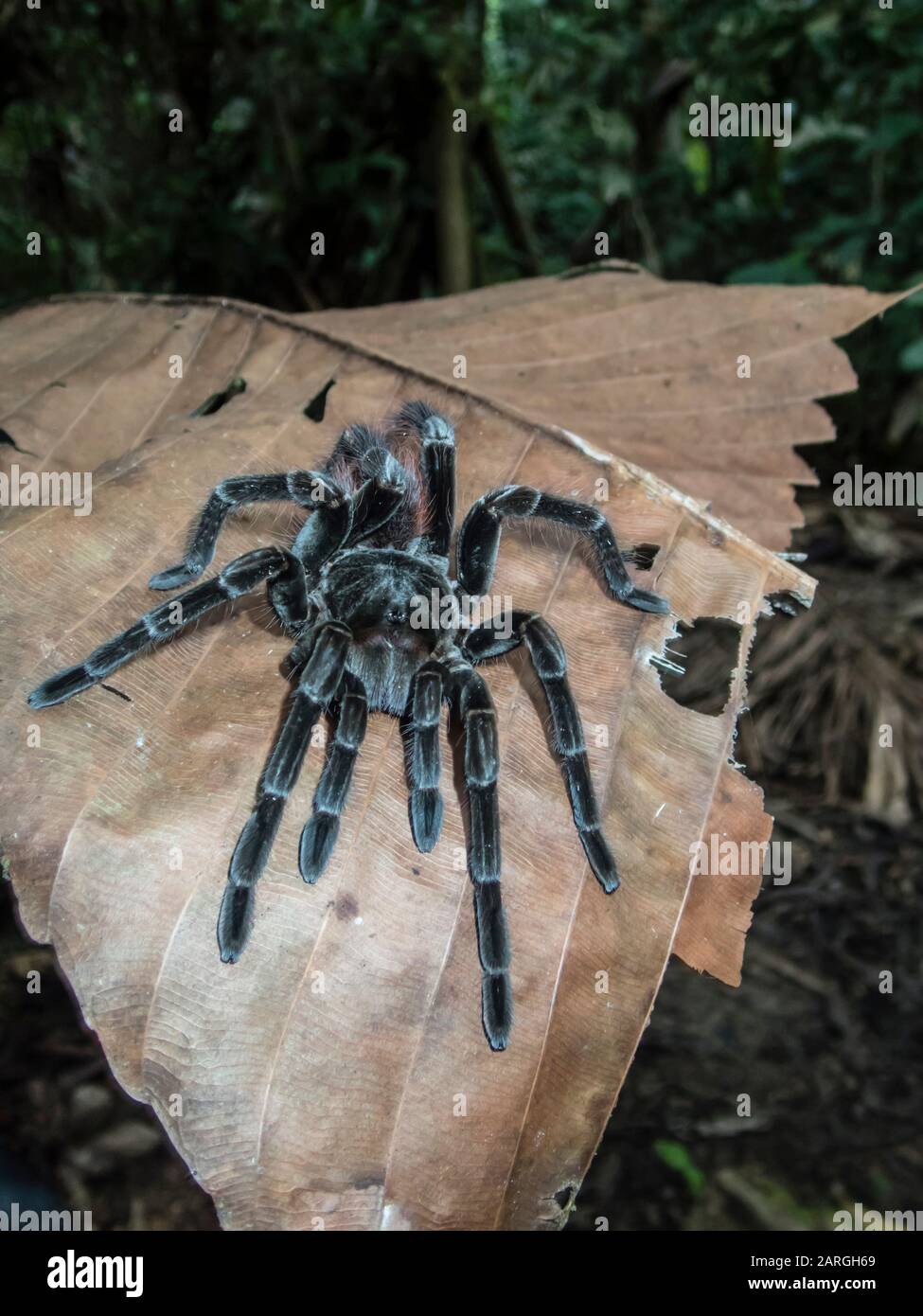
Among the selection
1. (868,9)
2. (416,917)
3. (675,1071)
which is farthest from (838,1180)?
(868,9)

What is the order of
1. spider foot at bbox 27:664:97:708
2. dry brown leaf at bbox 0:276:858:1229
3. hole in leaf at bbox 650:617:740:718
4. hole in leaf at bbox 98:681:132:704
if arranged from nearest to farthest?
dry brown leaf at bbox 0:276:858:1229
spider foot at bbox 27:664:97:708
hole in leaf at bbox 98:681:132:704
hole in leaf at bbox 650:617:740:718

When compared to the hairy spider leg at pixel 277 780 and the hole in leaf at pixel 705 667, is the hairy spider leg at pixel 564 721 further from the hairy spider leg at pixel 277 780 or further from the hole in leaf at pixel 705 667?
the hole in leaf at pixel 705 667

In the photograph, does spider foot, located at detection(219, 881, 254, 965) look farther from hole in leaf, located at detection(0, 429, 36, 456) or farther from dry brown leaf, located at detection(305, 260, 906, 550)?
dry brown leaf, located at detection(305, 260, 906, 550)

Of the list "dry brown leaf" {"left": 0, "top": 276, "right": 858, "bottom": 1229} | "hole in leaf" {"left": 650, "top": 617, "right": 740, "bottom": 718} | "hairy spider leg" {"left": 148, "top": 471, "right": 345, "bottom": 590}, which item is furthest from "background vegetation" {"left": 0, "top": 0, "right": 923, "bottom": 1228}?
"hairy spider leg" {"left": 148, "top": 471, "right": 345, "bottom": 590}

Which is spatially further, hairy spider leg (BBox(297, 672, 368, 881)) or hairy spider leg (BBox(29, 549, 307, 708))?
hairy spider leg (BBox(29, 549, 307, 708))

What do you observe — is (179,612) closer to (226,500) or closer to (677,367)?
(226,500)

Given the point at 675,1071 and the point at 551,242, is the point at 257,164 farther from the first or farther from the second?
the point at 675,1071
